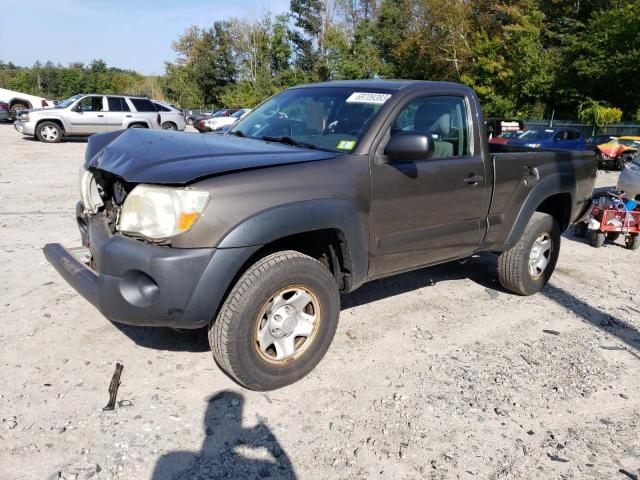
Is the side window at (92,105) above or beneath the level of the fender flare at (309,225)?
above

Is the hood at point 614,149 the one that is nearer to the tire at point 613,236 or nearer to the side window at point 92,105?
the tire at point 613,236

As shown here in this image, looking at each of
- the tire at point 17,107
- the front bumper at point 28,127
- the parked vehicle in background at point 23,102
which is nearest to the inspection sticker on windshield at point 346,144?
the front bumper at point 28,127

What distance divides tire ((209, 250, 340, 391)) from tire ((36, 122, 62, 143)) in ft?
57.5

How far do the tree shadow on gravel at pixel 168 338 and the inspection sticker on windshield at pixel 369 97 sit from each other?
2.03 metres

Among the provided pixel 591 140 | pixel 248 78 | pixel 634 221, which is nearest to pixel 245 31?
pixel 248 78

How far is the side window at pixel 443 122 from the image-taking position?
12.4ft

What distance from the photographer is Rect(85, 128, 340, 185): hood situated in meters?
2.71

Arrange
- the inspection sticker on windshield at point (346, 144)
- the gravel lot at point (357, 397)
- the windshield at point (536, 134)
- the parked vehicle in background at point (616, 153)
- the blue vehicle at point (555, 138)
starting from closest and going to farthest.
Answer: the gravel lot at point (357, 397) → the inspection sticker on windshield at point (346, 144) → the parked vehicle in background at point (616, 153) → the blue vehicle at point (555, 138) → the windshield at point (536, 134)

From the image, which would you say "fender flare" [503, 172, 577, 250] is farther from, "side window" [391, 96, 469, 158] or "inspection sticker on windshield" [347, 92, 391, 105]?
"inspection sticker on windshield" [347, 92, 391, 105]

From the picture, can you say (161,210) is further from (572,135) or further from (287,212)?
(572,135)

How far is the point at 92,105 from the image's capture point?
1780 cm

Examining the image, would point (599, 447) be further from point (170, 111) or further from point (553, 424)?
point (170, 111)

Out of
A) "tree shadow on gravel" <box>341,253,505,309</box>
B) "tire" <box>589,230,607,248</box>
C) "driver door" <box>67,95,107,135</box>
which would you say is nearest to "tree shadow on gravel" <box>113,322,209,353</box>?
"tree shadow on gravel" <box>341,253,505,309</box>

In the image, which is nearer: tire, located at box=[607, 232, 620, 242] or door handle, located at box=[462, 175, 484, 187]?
door handle, located at box=[462, 175, 484, 187]
